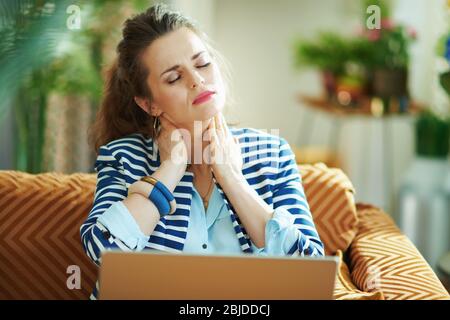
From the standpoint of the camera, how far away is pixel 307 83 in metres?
5.00

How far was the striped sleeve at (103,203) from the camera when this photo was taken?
1496 millimetres

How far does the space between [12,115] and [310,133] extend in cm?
249

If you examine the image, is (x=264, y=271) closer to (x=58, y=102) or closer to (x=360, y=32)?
(x=58, y=102)

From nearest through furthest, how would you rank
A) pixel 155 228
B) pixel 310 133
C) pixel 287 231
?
1. pixel 287 231
2. pixel 155 228
3. pixel 310 133

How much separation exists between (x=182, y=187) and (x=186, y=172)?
51mm

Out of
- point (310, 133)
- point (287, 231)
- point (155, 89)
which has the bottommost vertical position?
point (310, 133)

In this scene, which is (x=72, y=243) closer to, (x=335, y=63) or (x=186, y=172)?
(x=186, y=172)

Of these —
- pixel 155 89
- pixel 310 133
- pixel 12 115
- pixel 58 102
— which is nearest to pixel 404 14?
pixel 310 133

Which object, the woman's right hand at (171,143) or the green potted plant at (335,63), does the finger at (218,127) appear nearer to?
the woman's right hand at (171,143)

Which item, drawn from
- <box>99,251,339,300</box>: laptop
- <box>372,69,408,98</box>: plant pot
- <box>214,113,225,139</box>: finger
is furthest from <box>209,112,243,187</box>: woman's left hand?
<box>372,69,408,98</box>: plant pot

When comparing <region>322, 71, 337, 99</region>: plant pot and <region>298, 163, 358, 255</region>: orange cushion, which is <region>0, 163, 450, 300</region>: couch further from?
<region>322, 71, 337, 99</region>: plant pot

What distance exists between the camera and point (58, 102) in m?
3.41

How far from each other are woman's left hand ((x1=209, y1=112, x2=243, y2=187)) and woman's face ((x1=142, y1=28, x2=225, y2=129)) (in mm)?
34

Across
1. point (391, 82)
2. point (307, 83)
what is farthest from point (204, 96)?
point (307, 83)
